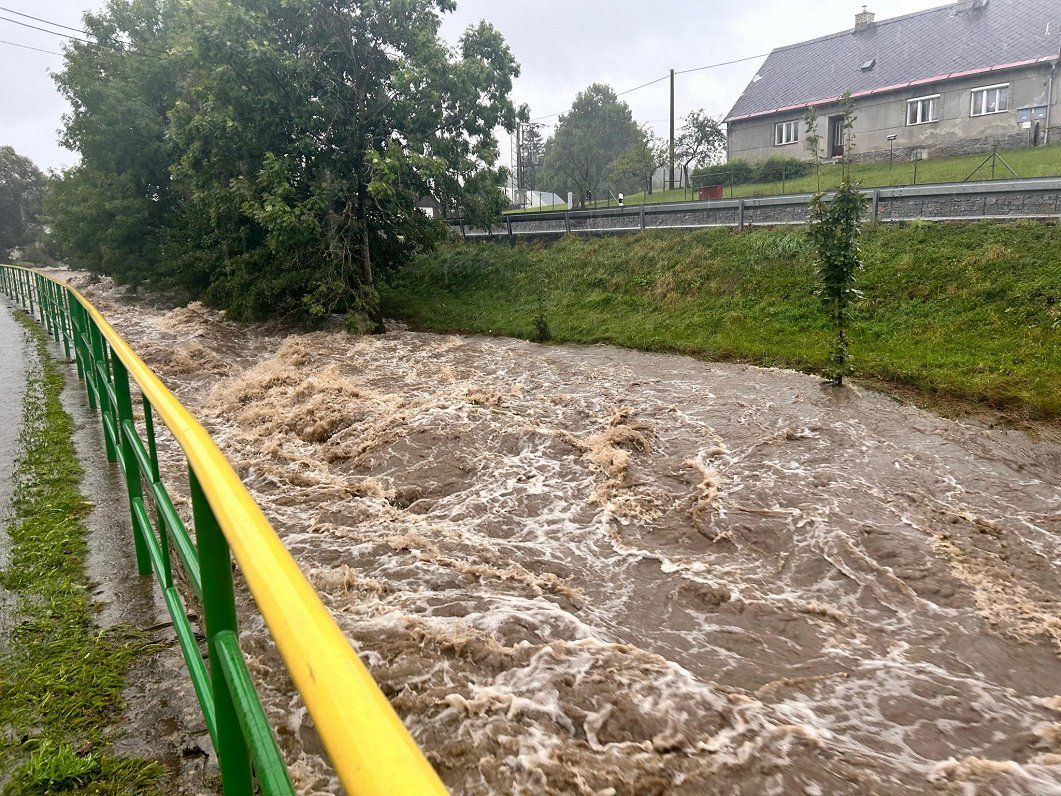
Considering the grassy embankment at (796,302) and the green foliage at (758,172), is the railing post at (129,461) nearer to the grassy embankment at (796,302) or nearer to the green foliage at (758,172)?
the grassy embankment at (796,302)

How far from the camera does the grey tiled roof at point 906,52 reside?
93.5 ft

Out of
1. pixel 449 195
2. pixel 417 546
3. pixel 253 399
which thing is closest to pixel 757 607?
pixel 417 546

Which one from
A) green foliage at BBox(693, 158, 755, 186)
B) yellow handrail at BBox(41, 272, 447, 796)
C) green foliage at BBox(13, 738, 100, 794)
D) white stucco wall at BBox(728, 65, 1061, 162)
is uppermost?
white stucco wall at BBox(728, 65, 1061, 162)

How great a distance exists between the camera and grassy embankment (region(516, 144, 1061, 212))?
74.2 ft

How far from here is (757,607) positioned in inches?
222

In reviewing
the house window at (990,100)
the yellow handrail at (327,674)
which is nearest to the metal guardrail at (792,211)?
the yellow handrail at (327,674)

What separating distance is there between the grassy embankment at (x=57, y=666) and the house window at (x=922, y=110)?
33.8 metres

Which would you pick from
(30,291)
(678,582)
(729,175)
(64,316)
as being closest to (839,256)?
(678,582)

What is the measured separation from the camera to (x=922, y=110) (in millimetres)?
30516

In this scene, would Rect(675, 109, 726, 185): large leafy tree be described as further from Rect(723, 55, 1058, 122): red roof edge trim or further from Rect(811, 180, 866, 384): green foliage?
Rect(811, 180, 866, 384): green foliage

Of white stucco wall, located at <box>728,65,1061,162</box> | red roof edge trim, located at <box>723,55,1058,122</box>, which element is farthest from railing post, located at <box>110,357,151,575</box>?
white stucco wall, located at <box>728,65,1061,162</box>

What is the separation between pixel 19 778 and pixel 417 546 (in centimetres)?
402

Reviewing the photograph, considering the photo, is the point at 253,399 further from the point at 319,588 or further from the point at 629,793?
the point at 629,793

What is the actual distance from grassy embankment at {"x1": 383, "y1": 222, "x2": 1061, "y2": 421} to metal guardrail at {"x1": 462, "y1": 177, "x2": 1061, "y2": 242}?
47cm
